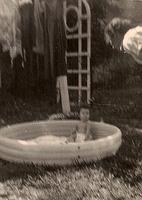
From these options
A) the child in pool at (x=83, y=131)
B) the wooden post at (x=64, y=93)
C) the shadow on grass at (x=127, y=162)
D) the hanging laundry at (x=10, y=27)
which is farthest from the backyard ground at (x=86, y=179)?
the hanging laundry at (x=10, y=27)

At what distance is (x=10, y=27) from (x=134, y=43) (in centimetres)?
44

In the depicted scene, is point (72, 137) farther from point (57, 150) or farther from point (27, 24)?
point (27, 24)

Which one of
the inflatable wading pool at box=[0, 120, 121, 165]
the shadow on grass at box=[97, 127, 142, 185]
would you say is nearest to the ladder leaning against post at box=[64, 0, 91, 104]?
the shadow on grass at box=[97, 127, 142, 185]

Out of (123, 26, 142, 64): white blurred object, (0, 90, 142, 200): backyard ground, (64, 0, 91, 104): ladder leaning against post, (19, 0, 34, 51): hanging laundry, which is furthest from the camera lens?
(64, 0, 91, 104): ladder leaning against post

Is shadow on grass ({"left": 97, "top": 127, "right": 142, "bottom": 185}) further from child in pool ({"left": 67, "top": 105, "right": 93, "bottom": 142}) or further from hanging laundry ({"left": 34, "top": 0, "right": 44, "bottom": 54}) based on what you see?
hanging laundry ({"left": 34, "top": 0, "right": 44, "bottom": 54})

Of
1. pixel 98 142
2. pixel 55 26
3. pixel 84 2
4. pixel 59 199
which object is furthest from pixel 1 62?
pixel 59 199

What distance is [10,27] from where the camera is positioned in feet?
4.87

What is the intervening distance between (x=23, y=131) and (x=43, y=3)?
464mm

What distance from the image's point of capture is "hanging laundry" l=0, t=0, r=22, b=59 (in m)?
1.36

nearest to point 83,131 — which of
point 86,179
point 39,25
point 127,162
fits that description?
point 127,162

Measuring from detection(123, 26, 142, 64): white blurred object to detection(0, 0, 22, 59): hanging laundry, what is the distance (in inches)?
15.4

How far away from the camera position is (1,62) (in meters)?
1.62

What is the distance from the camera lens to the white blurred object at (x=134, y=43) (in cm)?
133

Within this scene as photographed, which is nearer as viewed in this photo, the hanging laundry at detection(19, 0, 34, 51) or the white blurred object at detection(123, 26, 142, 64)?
the white blurred object at detection(123, 26, 142, 64)
